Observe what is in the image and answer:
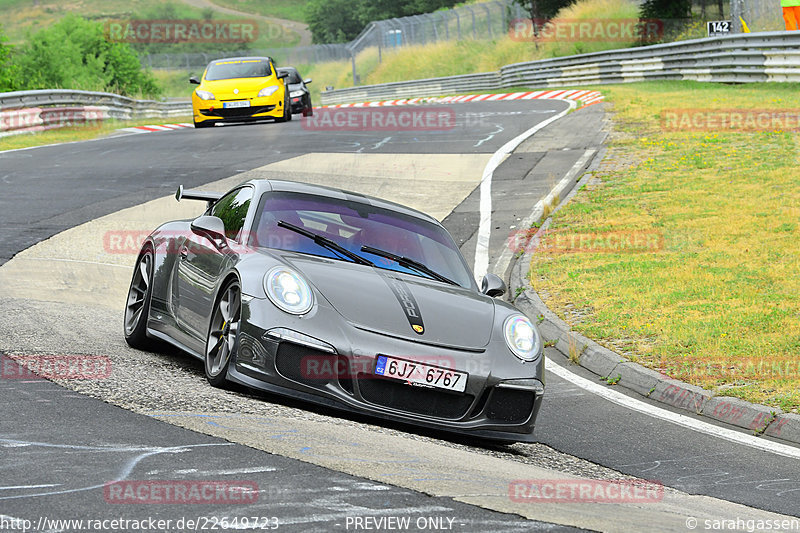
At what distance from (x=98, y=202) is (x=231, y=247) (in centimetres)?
913

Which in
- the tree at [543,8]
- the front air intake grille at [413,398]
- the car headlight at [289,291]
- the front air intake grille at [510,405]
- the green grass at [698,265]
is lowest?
the green grass at [698,265]

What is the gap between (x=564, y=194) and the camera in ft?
55.0

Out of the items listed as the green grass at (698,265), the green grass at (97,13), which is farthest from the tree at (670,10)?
the green grass at (97,13)

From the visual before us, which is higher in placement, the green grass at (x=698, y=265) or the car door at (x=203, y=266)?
the car door at (x=203, y=266)

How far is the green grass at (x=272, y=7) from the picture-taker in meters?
148

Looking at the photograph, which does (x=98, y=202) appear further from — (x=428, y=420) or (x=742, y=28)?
(x=742, y=28)

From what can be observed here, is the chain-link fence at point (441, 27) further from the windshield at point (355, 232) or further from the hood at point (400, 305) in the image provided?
the hood at point (400, 305)

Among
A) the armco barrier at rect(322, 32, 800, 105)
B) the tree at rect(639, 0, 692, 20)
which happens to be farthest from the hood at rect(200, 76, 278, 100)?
the tree at rect(639, 0, 692, 20)

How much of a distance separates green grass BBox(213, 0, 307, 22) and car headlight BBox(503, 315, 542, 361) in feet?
474

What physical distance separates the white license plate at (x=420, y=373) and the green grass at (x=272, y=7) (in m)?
145

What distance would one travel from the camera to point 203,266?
719 cm

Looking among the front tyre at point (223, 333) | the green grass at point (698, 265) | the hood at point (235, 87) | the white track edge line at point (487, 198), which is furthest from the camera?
the hood at point (235, 87)

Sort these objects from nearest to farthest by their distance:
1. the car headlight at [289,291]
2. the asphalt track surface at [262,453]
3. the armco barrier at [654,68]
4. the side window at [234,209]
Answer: the asphalt track surface at [262,453], the car headlight at [289,291], the side window at [234,209], the armco barrier at [654,68]

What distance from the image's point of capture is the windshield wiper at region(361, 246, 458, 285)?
712 cm
